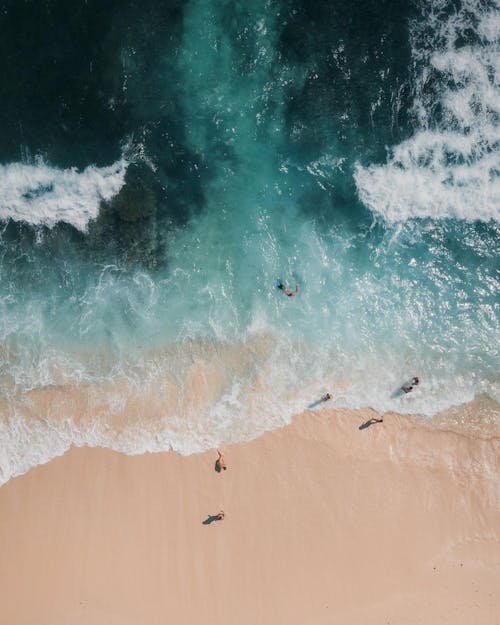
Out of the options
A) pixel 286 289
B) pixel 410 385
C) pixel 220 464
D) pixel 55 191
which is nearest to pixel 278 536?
pixel 220 464

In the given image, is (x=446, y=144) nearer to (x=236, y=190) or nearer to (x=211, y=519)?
(x=236, y=190)

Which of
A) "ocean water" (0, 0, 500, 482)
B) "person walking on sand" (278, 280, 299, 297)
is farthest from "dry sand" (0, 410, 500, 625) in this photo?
"person walking on sand" (278, 280, 299, 297)

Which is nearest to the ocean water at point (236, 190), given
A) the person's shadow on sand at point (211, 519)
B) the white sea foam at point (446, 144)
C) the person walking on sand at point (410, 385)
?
the white sea foam at point (446, 144)

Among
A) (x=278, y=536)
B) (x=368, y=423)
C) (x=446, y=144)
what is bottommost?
(x=278, y=536)

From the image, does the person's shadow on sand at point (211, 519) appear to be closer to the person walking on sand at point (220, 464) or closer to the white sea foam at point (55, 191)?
the person walking on sand at point (220, 464)

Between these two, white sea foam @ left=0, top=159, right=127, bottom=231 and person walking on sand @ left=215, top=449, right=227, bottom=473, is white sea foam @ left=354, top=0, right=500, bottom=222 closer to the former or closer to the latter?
white sea foam @ left=0, top=159, right=127, bottom=231

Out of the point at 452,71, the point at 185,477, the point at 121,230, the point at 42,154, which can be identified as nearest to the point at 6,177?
the point at 42,154

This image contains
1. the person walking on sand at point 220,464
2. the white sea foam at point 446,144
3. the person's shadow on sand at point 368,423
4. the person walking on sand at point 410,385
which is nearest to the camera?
the person walking on sand at point 220,464
